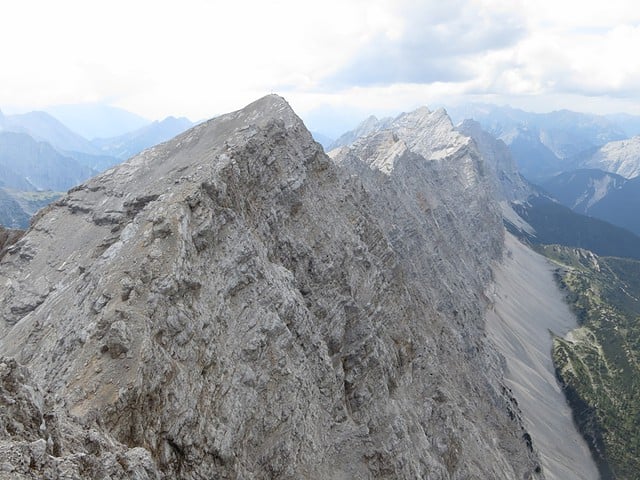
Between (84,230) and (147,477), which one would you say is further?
(84,230)

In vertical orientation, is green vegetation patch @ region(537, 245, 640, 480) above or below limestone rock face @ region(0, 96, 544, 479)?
below

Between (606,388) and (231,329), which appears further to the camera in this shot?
(606,388)

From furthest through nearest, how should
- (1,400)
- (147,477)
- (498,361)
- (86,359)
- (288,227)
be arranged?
(498,361)
(288,227)
(86,359)
(147,477)
(1,400)

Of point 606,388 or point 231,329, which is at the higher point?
point 231,329

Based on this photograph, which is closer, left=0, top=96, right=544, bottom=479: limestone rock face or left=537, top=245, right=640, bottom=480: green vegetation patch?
left=0, top=96, right=544, bottom=479: limestone rock face

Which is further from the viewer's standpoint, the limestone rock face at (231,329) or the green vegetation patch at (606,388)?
the green vegetation patch at (606,388)

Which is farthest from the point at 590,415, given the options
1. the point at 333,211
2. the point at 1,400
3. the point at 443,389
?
the point at 1,400

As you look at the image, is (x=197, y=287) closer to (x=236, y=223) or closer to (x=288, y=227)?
(x=236, y=223)

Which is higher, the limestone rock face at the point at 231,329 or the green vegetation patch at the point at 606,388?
the limestone rock face at the point at 231,329
